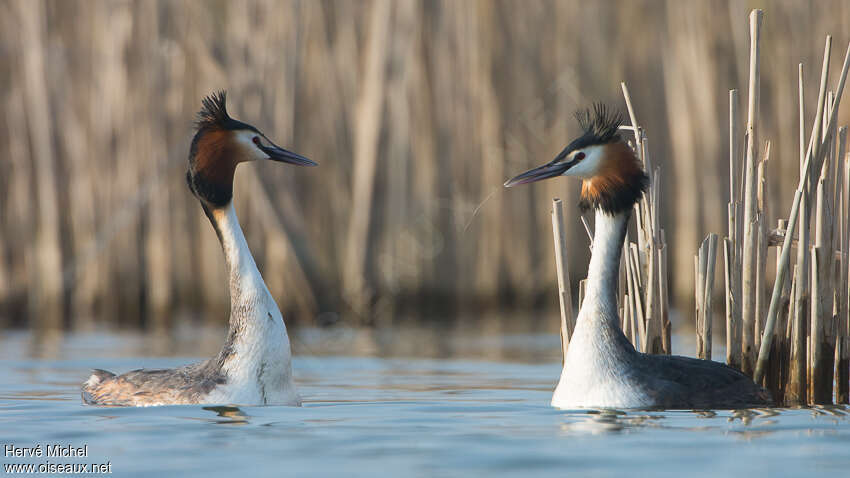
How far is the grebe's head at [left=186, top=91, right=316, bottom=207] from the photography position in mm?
7398

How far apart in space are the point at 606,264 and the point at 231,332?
6.79 feet

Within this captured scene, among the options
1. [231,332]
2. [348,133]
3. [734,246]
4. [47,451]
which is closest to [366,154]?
[348,133]

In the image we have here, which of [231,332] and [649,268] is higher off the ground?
[649,268]

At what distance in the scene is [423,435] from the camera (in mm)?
6273

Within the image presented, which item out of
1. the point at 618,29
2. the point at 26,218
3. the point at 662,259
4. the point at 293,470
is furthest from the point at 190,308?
the point at 293,470

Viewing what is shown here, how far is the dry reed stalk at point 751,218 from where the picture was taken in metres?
6.82

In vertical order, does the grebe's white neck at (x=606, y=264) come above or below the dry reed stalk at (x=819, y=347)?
above

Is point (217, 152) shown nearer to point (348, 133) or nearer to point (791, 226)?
point (791, 226)

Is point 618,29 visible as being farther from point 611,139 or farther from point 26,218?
point 611,139

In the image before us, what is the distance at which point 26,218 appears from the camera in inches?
587

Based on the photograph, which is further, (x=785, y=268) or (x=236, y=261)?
(x=236, y=261)

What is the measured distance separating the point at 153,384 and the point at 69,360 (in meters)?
3.92

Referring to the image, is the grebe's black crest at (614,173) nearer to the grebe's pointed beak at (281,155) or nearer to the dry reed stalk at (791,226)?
the dry reed stalk at (791,226)

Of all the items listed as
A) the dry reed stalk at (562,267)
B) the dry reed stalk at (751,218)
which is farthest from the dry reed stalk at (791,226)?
the dry reed stalk at (562,267)
